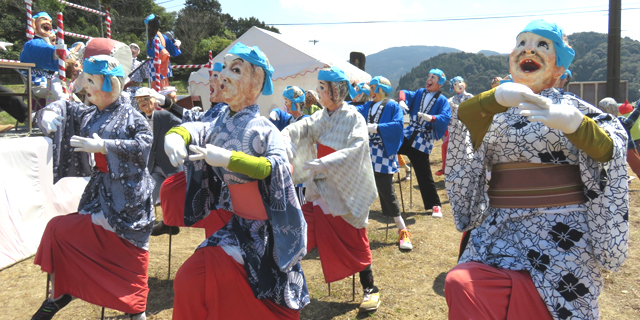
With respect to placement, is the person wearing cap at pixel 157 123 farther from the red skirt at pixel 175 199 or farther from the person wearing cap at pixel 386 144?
the person wearing cap at pixel 386 144

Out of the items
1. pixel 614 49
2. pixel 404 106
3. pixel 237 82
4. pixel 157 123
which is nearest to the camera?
pixel 237 82

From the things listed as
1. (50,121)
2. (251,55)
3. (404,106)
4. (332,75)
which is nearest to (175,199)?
(50,121)

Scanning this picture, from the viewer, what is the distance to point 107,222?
3137 millimetres

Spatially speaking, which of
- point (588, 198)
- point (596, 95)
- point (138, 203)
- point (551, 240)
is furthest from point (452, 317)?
point (596, 95)

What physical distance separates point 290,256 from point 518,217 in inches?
44.7

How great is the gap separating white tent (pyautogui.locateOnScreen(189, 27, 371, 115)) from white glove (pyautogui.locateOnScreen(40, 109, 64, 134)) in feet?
27.5

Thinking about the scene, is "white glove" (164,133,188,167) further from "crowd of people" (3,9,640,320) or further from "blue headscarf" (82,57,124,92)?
"blue headscarf" (82,57,124,92)

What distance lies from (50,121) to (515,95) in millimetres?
3035

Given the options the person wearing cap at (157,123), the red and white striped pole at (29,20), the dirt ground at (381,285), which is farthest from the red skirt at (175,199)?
the red and white striped pole at (29,20)

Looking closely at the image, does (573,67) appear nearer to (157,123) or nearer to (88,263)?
(157,123)

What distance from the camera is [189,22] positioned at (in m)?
31.1

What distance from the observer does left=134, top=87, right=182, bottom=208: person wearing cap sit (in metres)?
4.68

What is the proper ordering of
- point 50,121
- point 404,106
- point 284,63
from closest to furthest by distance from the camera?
point 50,121, point 404,106, point 284,63

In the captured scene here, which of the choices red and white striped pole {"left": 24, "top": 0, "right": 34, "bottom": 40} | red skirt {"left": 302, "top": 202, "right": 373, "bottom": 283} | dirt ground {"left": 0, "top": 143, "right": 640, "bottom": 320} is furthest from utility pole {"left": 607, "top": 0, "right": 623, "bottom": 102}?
red and white striped pole {"left": 24, "top": 0, "right": 34, "bottom": 40}
